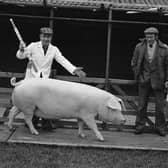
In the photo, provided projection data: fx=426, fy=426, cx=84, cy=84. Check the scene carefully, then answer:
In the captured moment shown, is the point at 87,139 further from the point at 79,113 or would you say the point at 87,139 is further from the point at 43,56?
the point at 43,56

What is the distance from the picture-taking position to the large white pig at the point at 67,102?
266 inches

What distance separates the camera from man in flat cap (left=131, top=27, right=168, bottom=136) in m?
7.23

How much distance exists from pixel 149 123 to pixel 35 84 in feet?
7.37

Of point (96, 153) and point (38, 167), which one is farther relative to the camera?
point (96, 153)

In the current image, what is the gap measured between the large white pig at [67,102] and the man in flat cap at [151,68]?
73cm

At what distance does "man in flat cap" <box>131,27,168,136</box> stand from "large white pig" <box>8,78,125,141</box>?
73cm

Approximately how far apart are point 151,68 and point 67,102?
62.8 inches

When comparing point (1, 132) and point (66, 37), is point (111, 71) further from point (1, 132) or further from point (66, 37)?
point (1, 132)

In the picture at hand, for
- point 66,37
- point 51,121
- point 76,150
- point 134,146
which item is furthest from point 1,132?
point 66,37

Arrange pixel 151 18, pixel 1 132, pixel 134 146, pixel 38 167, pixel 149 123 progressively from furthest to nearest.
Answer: pixel 151 18, pixel 149 123, pixel 1 132, pixel 134 146, pixel 38 167

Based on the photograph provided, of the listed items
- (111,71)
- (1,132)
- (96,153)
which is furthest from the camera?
(111,71)

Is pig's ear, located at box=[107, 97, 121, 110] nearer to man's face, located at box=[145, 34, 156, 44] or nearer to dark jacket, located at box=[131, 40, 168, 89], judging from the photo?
dark jacket, located at box=[131, 40, 168, 89]

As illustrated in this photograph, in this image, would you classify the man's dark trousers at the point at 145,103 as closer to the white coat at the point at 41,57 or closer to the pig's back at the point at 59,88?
the pig's back at the point at 59,88

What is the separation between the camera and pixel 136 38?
42.1ft
